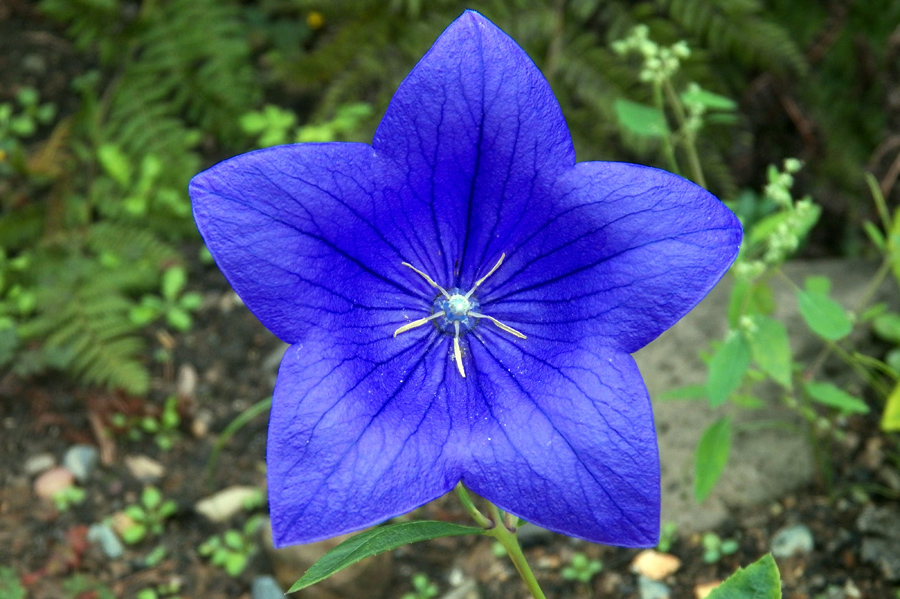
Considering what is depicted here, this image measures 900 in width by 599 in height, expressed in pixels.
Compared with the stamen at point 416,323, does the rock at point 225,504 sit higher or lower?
lower

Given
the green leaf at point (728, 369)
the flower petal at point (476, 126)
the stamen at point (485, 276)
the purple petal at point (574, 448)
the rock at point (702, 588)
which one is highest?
the flower petal at point (476, 126)

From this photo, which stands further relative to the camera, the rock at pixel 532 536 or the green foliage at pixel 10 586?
the rock at pixel 532 536

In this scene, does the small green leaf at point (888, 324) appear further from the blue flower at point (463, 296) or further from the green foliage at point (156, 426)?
the green foliage at point (156, 426)

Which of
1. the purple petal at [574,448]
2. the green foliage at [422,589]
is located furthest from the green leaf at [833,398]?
the green foliage at [422,589]

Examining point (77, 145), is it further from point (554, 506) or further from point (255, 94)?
point (554, 506)

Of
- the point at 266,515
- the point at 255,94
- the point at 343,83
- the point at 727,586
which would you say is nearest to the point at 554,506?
the point at 727,586

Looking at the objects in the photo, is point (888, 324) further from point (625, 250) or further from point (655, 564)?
point (625, 250)
